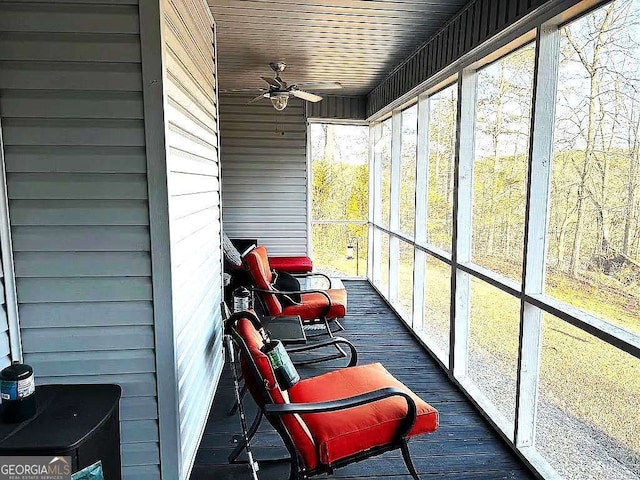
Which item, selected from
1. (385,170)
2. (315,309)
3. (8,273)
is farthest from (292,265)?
(8,273)

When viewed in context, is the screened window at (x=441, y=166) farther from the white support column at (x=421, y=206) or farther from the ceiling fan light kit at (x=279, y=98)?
the ceiling fan light kit at (x=279, y=98)

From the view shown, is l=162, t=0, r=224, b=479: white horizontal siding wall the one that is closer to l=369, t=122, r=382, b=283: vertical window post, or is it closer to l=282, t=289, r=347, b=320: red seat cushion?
l=282, t=289, r=347, b=320: red seat cushion

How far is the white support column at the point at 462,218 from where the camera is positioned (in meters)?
3.38

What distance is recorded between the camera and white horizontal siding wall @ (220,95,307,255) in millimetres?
6793

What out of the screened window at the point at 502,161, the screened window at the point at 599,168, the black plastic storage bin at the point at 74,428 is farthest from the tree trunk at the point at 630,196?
the black plastic storage bin at the point at 74,428

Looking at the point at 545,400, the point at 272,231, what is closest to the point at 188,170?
the point at 545,400

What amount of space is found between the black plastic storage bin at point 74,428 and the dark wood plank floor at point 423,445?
29.2 inches

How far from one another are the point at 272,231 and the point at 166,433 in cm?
503

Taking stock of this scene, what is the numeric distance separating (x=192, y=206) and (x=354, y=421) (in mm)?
1467

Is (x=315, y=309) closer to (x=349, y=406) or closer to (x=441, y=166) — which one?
(x=441, y=166)

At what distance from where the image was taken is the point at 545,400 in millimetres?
2553

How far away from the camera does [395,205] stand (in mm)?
5680

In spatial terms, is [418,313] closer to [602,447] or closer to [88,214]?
[602,447]

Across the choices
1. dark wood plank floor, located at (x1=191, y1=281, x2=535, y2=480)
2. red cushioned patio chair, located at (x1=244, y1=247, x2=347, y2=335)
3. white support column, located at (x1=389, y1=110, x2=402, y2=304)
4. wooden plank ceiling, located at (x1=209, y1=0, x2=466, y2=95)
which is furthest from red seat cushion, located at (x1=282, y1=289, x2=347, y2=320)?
wooden plank ceiling, located at (x1=209, y1=0, x2=466, y2=95)
